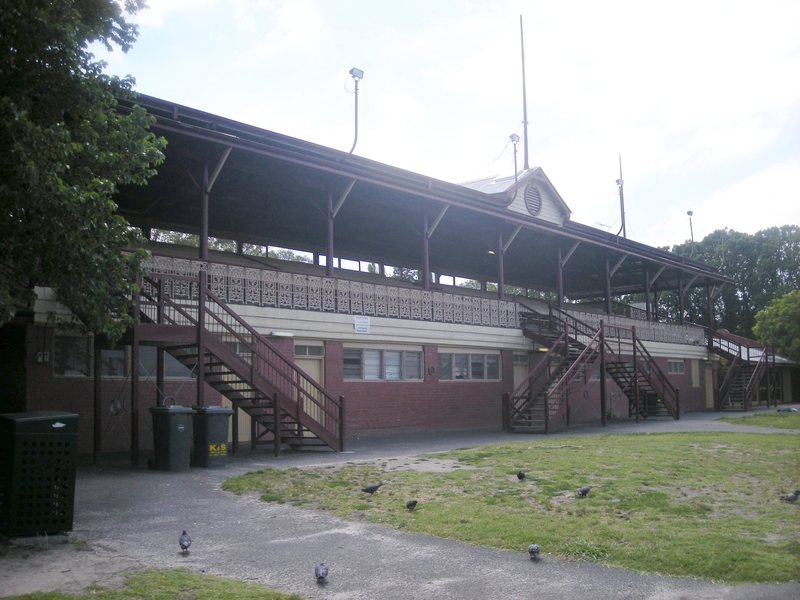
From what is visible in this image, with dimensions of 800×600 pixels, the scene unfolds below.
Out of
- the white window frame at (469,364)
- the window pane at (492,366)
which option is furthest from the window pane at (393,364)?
the window pane at (492,366)

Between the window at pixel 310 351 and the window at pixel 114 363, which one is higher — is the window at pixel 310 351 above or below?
above

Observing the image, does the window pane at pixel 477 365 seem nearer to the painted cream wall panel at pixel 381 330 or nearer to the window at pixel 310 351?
the painted cream wall panel at pixel 381 330

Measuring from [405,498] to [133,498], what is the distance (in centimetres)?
379

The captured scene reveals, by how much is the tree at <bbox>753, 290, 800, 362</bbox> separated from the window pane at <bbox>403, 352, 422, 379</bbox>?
31.2m

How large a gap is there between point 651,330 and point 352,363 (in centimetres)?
1895

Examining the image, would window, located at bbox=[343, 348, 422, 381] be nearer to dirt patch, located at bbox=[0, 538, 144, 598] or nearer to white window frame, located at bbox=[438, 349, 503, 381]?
white window frame, located at bbox=[438, 349, 503, 381]

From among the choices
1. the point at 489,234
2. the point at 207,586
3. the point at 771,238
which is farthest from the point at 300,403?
the point at 771,238

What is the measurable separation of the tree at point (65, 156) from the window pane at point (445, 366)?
14.5 metres

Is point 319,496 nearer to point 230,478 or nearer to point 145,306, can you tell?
point 230,478

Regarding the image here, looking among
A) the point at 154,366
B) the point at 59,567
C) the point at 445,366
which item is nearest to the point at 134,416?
the point at 154,366

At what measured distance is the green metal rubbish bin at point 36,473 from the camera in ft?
25.4

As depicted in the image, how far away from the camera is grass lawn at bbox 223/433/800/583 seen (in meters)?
7.02

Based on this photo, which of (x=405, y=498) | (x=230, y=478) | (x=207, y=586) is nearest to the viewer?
(x=207, y=586)

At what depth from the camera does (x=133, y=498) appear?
10562 millimetres
